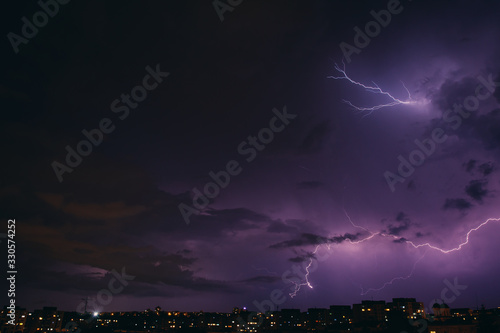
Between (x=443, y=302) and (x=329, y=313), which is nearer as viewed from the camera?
(x=443, y=302)

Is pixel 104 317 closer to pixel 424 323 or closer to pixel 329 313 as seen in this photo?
pixel 329 313

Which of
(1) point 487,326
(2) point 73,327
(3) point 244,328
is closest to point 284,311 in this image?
(3) point 244,328

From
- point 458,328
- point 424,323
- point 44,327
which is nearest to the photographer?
point 458,328

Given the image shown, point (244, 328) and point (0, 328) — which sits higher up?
point (0, 328)

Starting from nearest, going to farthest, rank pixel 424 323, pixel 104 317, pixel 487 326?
pixel 487 326 → pixel 424 323 → pixel 104 317

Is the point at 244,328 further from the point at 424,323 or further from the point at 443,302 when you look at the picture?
the point at 424,323

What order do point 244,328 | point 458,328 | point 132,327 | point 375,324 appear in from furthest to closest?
point 132,327 → point 244,328 → point 375,324 → point 458,328

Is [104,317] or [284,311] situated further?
[104,317]

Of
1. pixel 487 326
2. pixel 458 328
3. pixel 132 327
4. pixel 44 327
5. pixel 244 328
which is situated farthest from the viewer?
pixel 132 327

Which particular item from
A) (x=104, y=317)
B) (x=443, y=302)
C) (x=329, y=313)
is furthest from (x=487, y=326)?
(x=104, y=317)
